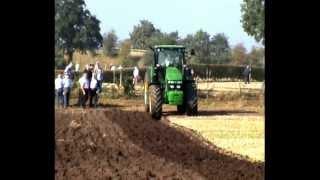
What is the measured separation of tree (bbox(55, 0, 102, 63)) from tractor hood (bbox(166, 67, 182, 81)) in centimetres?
4222

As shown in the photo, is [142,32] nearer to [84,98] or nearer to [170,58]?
[84,98]

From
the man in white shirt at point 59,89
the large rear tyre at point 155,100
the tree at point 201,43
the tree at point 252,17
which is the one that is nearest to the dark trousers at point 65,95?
the man in white shirt at point 59,89

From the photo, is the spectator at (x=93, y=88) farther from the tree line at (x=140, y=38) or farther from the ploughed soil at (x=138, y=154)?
the tree line at (x=140, y=38)

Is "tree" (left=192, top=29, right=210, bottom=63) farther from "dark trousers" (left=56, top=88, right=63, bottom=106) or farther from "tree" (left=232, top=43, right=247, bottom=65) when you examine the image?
"dark trousers" (left=56, top=88, right=63, bottom=106)

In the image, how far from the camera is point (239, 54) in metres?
96.6

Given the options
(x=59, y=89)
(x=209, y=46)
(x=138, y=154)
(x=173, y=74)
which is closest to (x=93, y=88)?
(x=59, y=89)

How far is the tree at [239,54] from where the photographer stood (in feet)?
308

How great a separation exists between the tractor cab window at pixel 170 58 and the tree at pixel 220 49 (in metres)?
67.1

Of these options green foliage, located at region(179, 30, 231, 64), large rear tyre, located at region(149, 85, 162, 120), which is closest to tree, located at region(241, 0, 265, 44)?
green foliage, located at region(179, 30, 231, 64)

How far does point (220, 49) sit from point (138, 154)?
94505mm
